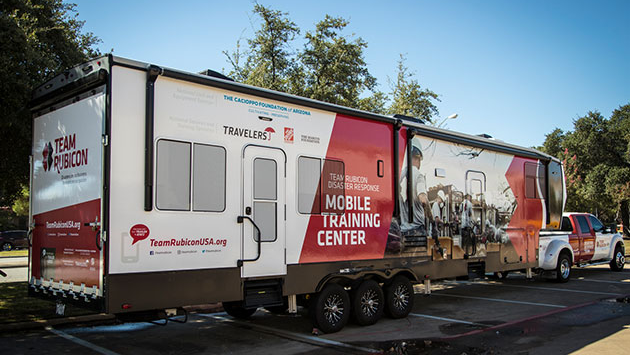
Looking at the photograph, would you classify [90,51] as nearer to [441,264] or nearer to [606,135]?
[441,264]

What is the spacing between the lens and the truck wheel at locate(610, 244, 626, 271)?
17.4m

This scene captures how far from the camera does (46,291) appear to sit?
7.07 meters

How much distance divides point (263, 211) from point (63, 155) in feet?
9.08

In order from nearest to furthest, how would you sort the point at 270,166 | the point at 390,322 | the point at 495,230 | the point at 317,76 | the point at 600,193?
the point at 270,166
the point at 390,322
the point at 495,230
the point at 317,76
the point at 600,193

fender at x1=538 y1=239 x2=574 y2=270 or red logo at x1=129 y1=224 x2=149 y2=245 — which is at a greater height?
red logo at x1=129 y1=224 x2=149 y2=245

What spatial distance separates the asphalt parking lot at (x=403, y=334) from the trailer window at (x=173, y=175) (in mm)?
2264

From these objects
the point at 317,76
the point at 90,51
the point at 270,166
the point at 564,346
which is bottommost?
the point at 564,346

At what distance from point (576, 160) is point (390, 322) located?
1579 inches

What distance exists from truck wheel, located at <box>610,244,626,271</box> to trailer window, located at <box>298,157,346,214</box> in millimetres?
13229

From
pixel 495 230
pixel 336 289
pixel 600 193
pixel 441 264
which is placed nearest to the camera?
pixel 336 289

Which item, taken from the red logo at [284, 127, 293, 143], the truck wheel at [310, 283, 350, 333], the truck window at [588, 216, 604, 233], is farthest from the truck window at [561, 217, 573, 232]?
the red logo at [284, 127, 293, 143]

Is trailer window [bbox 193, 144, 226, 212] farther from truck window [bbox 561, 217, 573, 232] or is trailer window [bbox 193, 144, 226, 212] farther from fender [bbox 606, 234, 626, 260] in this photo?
fender [bbox 606, 234, 626, 260]

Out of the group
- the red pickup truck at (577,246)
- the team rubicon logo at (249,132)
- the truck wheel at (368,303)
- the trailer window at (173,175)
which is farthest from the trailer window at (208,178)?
the red pickup truck at (577,246)

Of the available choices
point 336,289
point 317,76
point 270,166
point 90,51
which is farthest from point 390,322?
point 317,76
